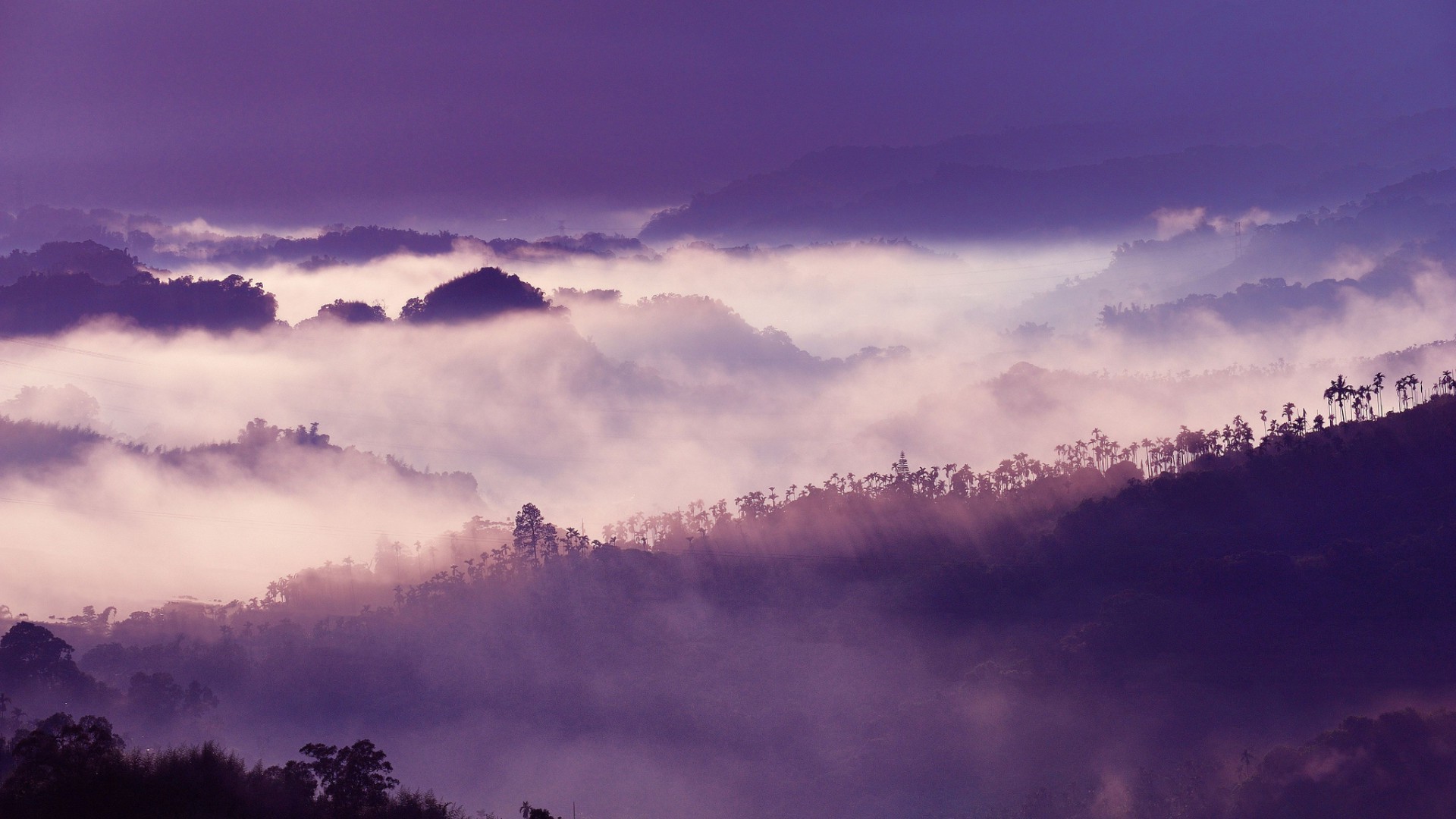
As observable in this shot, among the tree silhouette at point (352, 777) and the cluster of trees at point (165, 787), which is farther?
the tree silhouette at point (352, 777)

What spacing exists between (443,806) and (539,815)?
8.18m

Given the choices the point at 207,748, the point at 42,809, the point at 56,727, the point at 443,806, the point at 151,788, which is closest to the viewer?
the point at 42,809

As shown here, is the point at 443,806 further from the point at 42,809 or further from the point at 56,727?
the point at 56,727

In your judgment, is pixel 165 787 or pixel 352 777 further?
pixel 352 777

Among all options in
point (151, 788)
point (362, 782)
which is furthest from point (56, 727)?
point (151, 788)

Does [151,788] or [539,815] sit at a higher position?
[151,788]

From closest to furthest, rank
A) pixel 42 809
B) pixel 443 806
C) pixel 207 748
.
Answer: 1. pixel 42 809
2. pixel 207 748
3. pixel 443 806

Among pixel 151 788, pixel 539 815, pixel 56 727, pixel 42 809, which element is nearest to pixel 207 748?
pixel 151 788

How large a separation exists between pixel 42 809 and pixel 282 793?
19790 mm

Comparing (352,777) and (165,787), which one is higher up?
(165,787)

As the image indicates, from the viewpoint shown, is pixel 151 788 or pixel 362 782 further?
pixel 362 782

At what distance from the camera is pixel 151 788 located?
307 feet

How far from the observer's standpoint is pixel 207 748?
10025 centimetres

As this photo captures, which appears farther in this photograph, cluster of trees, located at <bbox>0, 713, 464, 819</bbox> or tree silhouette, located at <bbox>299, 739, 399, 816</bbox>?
tree silhouette, located at <bbox>299, 739, 399, 816</bbox>
